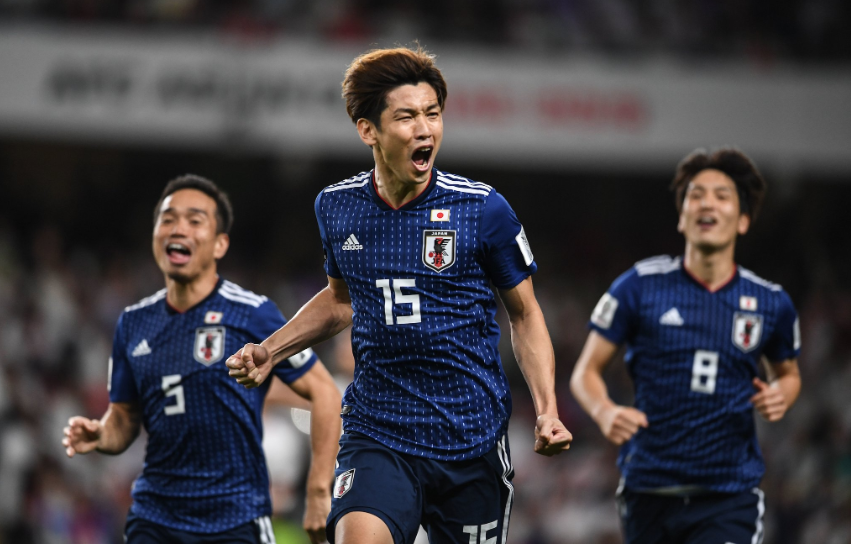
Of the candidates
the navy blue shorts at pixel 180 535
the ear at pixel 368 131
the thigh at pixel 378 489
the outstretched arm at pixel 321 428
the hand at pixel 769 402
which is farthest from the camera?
the hand at pixel 769 402

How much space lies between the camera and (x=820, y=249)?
15.5 meters

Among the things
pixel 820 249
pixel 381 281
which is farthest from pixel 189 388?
pixel 820 249

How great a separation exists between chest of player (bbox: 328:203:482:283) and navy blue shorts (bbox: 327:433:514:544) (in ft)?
2.00

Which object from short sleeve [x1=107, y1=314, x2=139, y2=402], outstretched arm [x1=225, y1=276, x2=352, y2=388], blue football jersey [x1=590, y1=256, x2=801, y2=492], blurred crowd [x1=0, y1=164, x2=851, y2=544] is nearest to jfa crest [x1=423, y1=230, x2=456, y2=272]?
outstretched arm [x1=225, y1=276, x2=352, y2=388]

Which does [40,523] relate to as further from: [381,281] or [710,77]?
[710,77]

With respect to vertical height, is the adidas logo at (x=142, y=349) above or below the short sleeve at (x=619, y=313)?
below

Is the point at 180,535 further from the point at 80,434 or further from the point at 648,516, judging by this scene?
the point at 648,516

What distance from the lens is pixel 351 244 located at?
3.92 metres

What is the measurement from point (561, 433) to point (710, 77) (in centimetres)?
1204

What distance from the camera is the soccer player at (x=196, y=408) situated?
14.9 ft

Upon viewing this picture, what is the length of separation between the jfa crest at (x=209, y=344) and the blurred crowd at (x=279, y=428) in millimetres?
2092

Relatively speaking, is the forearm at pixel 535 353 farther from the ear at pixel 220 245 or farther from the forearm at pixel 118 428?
the forearm at pixel 118 428

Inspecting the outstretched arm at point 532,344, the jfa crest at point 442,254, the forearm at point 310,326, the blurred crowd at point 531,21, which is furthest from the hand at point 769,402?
the blurred crowd at point 531,21

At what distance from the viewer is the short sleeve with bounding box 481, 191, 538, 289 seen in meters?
3.84
